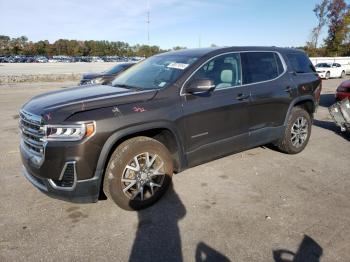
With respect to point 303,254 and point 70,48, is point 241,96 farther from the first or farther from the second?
point 70,48

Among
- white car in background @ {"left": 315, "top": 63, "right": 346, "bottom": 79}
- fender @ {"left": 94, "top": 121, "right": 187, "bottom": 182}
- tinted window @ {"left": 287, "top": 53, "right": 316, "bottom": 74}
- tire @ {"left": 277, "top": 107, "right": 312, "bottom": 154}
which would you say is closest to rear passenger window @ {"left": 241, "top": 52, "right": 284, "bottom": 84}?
tinted window @ {"left": 287, "top": 53, "right": 316, "bottom": 74}

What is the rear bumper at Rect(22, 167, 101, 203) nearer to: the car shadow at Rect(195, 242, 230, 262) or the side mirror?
the car shadow at Rect(195, 242, 230, 262)

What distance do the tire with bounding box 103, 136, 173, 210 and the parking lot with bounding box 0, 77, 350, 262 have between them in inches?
6.5

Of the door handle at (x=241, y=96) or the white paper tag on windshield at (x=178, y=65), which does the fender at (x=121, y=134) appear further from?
the door handle at (x=241, y=96)

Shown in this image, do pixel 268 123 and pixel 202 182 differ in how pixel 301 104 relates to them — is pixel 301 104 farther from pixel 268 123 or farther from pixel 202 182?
pixel 202 182

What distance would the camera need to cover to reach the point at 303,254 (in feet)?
10.1

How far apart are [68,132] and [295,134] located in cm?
408

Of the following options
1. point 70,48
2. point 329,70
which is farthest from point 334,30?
point 70,48

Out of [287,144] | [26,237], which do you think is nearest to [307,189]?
[287,144]

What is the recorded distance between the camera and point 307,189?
450 cm

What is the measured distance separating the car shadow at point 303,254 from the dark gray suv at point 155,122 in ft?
5.14

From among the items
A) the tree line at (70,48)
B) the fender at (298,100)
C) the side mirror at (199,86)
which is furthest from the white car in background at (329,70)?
the tree line at (70,48)

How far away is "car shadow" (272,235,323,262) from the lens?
9.86 ft

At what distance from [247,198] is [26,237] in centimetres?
260
